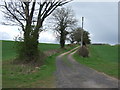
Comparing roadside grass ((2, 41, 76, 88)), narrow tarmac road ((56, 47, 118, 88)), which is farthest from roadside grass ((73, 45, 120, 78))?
roadside grass ((2, 41, 76, 88))

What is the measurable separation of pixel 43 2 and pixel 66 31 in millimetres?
38321

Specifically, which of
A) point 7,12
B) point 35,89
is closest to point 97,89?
point 35,89

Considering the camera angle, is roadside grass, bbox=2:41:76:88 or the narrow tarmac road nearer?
the narrow tarmac road

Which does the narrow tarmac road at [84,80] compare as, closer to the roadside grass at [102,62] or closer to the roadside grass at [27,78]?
the roadside grass at [27,78]

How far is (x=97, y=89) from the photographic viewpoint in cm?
875

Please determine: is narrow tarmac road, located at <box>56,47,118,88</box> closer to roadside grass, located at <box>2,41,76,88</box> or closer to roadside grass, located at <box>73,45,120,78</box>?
roadside grass, located at <box>2,41,76,88</box>

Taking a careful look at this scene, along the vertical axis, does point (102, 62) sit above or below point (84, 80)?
below

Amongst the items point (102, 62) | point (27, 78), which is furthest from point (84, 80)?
point (102, 62)

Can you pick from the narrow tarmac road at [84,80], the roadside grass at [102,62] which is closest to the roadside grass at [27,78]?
the narrow tarmac road at [84,80]

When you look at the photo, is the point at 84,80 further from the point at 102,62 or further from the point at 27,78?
the point at 102,62

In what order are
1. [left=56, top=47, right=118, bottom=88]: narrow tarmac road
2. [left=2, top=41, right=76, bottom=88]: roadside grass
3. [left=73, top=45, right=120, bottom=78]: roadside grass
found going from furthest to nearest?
1. [left=73, top=45, right=120, bottom=78]: roadside grass
2. [left=2, top=41, right=76, bottom=88]: roadside grass
3. [left=56, top=47, right=118, bottom=88]: narrow tarmac road

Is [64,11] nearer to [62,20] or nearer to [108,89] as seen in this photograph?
[62,20]

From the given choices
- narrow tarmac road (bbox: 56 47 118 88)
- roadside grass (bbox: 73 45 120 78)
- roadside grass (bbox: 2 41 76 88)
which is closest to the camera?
narrow tarmac road (bbox: 56 47 118 88)

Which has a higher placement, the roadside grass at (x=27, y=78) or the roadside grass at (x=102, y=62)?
the roadside grass at (x=27, y=78)
